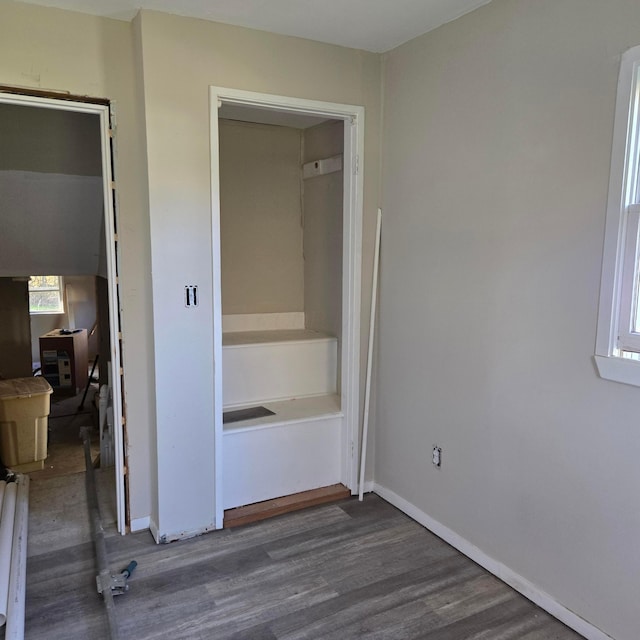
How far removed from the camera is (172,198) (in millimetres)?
2455

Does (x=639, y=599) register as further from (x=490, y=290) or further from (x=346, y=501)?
(x=346, y=501)

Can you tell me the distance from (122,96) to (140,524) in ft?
6.96

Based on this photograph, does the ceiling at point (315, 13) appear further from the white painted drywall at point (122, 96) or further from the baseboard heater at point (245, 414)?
the baseboard heater at point (245, 414)

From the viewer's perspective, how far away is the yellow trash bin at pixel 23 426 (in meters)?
3.94

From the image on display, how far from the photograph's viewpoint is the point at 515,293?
2164 mm

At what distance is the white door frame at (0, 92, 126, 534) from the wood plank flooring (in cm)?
37

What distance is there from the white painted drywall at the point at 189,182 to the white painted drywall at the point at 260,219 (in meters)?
1.08

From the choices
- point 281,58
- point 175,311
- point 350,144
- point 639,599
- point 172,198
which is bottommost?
point 639,599

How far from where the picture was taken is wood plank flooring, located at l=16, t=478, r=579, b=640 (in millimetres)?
2016

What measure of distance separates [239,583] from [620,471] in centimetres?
159

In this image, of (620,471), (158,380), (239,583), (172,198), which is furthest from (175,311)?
(620,471)

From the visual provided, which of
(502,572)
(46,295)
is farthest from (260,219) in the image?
(46,295)

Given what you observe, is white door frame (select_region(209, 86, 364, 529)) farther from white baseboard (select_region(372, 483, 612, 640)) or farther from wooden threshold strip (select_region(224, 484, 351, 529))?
white baseboard (select_region(372, 483, 612, 640))

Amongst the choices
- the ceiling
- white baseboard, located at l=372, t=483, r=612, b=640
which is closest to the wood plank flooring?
white baseboard, located at l=372, t=483, r=612, b=640
